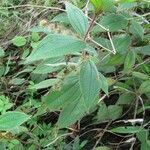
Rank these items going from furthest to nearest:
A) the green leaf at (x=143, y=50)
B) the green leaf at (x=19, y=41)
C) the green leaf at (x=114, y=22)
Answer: the green leaf at (x=19, y=41) → the green leaf at (x=143, y=50) → the green leaf at (x=114, y=22)

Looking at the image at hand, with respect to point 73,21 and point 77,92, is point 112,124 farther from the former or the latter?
point 73,21

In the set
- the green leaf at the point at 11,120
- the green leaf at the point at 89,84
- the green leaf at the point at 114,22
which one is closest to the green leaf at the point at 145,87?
the green leaf at the point at 114,22

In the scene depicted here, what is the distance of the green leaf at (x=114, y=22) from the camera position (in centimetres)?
104

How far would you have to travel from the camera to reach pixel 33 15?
1995 mm

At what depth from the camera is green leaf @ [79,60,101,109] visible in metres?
0.80

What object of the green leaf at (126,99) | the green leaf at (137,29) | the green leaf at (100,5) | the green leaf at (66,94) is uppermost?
the green leaf at (100,5)

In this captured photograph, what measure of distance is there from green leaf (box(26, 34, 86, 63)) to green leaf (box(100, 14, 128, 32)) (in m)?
0.24

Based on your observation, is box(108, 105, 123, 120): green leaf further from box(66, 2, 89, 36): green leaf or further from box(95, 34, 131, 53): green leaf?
box(66, 2, 89, 36): green leaf

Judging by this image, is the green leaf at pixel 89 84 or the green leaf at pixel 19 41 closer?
the green leaf at pixel 89 84

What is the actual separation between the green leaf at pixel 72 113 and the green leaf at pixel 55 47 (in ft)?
0.56

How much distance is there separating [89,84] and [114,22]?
11.6 inches

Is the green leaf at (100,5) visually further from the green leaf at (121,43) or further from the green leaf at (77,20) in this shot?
the green leaf at (121,43)

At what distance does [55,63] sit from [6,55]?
2.97 ft

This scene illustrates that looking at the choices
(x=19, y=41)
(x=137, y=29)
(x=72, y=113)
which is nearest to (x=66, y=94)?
(x=72, y=113)
